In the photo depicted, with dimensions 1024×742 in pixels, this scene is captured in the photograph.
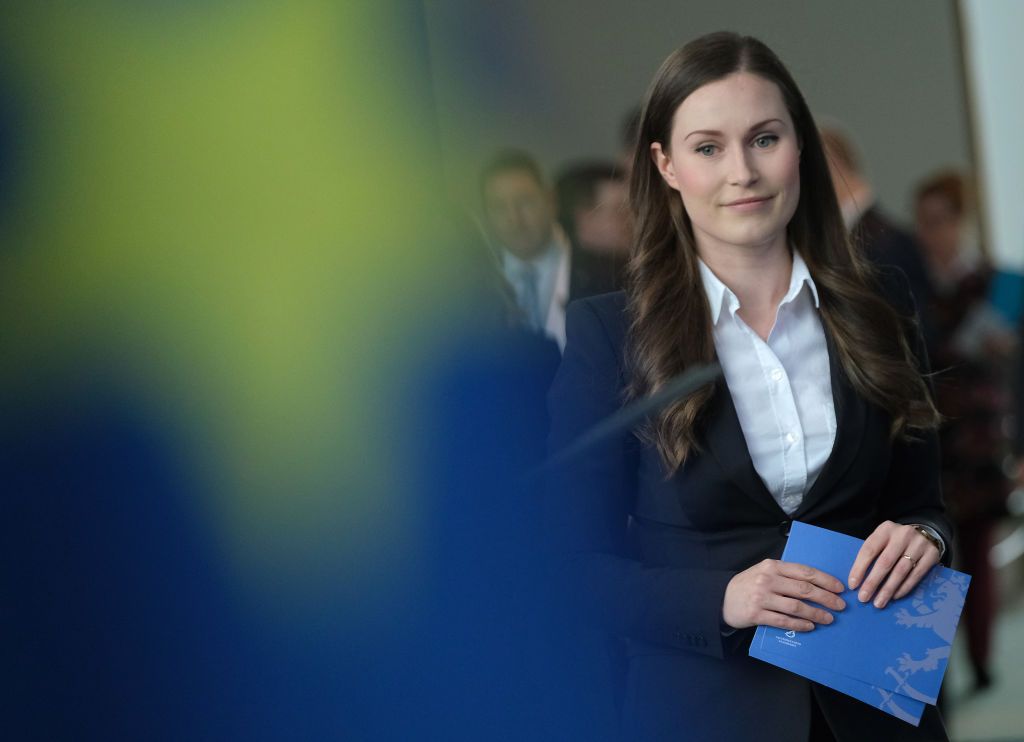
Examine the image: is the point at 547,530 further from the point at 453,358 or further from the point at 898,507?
the point at 898,507

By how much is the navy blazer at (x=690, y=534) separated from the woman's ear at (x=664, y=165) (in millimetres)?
151

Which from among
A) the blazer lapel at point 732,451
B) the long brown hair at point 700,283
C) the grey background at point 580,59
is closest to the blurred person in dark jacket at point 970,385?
the grey background at point 580,59

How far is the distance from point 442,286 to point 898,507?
22.1 inches

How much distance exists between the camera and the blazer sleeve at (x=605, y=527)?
138 centimetres

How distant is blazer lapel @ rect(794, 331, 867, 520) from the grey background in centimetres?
34

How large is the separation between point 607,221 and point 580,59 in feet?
0.65

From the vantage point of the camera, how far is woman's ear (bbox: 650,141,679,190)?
4.75ft

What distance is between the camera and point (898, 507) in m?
1.48

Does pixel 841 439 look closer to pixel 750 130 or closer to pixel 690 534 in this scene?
pixel 690 534

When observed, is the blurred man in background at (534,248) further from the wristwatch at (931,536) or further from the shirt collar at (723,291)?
the wristwatch at (931,536)

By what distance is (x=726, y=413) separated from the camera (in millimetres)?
1406

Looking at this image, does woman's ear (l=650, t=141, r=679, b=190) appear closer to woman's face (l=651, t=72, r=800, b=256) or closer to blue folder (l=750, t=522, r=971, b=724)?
woman's face (l=651, t=72, r=800, b=256)

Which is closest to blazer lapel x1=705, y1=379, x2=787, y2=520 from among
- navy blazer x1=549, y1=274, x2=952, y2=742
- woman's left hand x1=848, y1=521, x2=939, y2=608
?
navy blazer x1=549, y1=274, x2=952, y2=742

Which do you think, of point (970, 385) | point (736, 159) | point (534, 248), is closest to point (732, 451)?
point (736, 159)
